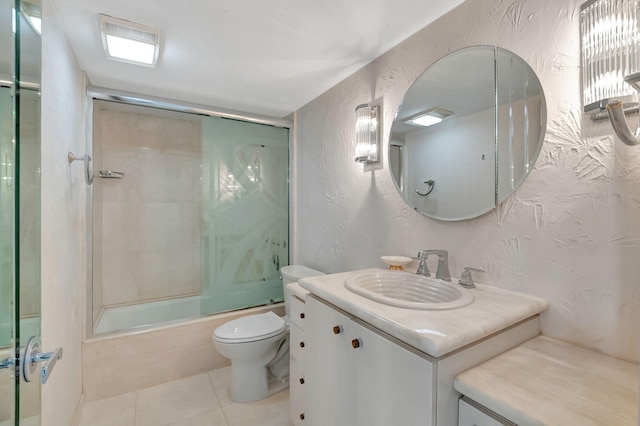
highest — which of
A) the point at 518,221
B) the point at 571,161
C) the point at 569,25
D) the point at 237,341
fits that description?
the point at 569,25

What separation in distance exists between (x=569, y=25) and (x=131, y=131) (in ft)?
10.2

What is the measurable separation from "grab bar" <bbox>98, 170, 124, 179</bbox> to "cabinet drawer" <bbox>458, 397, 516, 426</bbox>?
2981 millimetres

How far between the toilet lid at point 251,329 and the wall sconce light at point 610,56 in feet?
5.95

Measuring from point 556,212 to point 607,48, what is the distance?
1.60ft

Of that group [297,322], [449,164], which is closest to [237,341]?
[297,322]

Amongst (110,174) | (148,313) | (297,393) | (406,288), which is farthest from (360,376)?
(110,174)

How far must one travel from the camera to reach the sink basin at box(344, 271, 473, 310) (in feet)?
3.44

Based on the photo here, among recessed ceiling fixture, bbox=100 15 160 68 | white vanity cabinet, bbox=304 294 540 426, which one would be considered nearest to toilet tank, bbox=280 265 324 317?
white vanity cabinet, bbox=304 294 540 426

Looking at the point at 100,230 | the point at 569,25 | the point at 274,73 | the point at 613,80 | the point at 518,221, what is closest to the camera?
the point at 613,80

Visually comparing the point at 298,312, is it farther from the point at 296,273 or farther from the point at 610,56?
the point at 610,56

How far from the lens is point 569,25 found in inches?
36.3

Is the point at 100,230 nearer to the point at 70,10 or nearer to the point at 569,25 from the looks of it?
the point at 70,10

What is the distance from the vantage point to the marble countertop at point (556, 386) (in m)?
0.58

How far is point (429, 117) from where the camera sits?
4.51 ft
